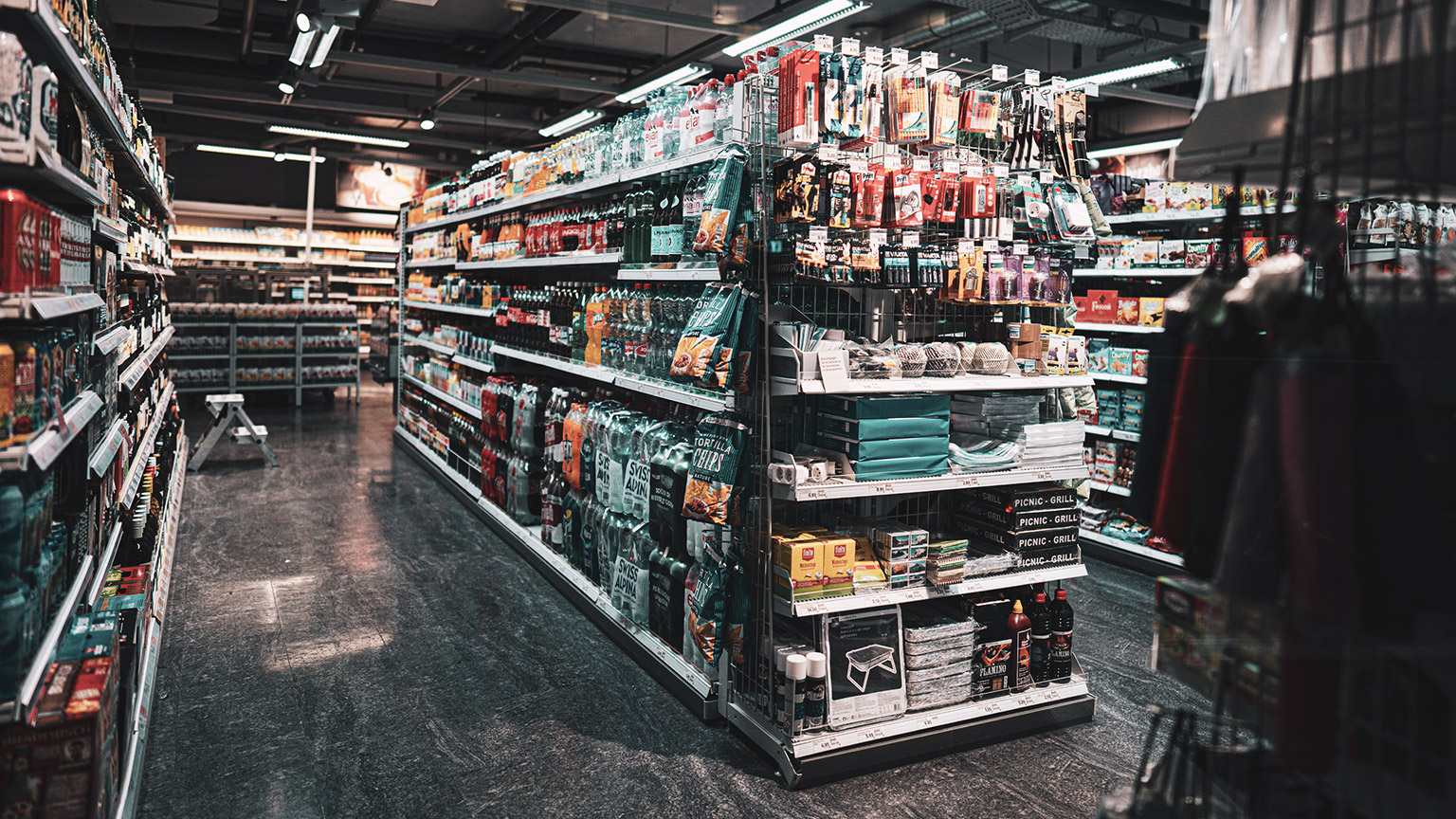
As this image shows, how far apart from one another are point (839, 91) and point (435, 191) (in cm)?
625

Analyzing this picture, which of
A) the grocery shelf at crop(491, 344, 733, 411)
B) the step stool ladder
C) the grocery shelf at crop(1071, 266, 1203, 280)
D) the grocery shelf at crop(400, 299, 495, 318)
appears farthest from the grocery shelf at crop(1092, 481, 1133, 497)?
the step stool ladder

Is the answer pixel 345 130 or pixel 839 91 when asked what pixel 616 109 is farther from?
pixel 839 91

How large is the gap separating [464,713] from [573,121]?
9.11 meters

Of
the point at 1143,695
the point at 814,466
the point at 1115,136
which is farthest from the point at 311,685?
the point at 1115,136

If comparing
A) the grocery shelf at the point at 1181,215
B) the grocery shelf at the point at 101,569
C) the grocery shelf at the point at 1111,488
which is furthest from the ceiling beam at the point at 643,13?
the grocery shelf at the point at 101,569

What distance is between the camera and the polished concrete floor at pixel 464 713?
114 inches

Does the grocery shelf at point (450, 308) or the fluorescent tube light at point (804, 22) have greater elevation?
the fluorescent tube light at point (804, 22)

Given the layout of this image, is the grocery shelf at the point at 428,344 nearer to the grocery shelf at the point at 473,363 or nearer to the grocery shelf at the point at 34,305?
the grocery shelf at the point at 473,363

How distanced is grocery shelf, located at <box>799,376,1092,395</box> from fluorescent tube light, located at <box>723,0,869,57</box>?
317 centimetres

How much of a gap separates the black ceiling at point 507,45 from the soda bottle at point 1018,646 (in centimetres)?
453

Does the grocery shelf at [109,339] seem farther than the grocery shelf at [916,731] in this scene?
No

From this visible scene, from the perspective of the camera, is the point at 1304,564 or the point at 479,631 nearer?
the point at 1304,564

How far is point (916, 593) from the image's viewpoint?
3250mm

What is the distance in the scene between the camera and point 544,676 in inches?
151
